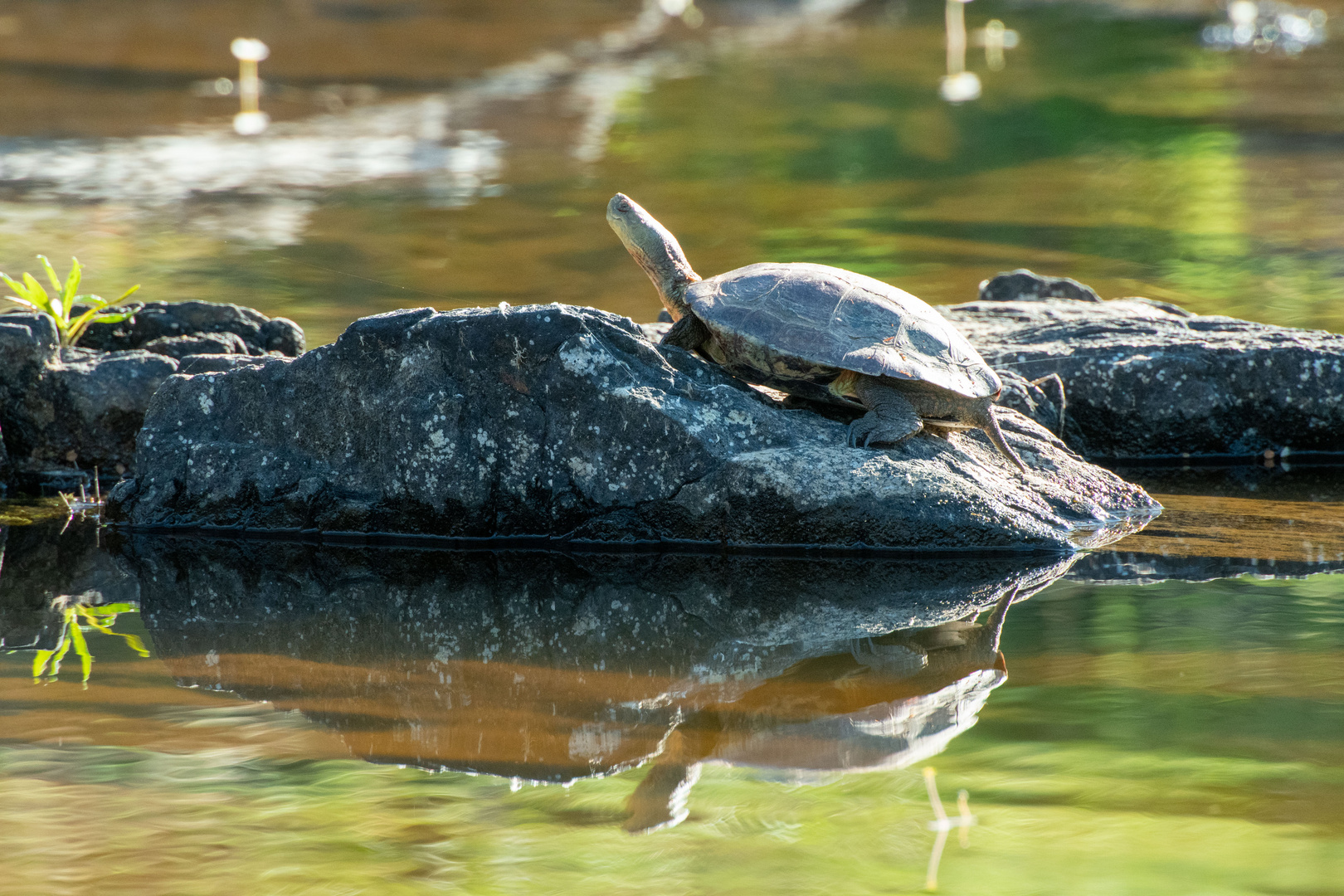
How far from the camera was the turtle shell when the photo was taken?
4.93 metres

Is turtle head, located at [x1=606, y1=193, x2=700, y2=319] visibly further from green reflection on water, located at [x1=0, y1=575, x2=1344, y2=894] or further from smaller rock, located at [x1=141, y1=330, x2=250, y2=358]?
green reflection on water, located at [x1=0, y1=575, x2=1344, y2=894]

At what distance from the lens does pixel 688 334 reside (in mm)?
5363

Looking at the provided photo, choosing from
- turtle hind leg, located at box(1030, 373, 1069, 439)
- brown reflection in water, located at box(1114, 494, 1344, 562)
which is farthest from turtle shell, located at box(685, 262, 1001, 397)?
turtle hind leg, located at box(1030, 373, 1069, 439)

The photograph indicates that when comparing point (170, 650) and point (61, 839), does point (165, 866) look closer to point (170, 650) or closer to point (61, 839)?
point (61, 839)

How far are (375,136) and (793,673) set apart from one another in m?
12.0

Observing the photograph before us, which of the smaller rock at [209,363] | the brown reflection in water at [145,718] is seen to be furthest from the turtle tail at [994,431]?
the smaller rock at [209,363]

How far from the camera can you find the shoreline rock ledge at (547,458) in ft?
16.3

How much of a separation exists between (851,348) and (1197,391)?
2.30 meters

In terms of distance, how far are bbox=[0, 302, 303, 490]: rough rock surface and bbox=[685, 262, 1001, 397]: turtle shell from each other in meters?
2.10

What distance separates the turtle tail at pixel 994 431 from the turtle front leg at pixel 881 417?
11.1 inches

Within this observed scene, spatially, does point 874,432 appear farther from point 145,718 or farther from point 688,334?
point 145,718

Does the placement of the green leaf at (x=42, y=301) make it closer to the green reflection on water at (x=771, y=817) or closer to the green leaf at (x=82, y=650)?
the green leaf at (x=82, y=650)

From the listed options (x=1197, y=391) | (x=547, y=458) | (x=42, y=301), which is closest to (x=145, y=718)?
(x=547, y=458)

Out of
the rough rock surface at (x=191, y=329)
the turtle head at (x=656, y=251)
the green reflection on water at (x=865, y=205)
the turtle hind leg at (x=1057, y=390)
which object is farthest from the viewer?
the green reflection on water at (x=865, y=205)
